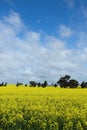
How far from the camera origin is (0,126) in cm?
1476

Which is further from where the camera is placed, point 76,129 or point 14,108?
point 14,108

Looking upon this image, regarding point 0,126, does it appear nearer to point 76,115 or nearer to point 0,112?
point 0,112

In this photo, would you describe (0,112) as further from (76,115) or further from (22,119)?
(76,115)

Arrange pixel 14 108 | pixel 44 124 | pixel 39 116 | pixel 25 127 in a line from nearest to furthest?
pixel 44 124 → pixel 25 127 → pixel 39 116 → pixel 14 108

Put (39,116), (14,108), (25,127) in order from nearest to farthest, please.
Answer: (25,127) → (39,116) → (14,108)

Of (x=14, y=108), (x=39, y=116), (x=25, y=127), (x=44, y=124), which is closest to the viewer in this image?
(x=44, y=124)

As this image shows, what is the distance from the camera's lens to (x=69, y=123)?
13750mm

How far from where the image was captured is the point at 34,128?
14.1 meters

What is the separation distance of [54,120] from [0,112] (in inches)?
115

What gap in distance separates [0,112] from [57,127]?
379 centimetres

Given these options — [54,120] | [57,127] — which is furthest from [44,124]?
[54,120]

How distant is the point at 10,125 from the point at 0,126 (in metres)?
0.52

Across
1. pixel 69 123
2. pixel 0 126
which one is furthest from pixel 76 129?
pixel 0 126

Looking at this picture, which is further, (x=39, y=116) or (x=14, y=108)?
(x=14, y=108)
